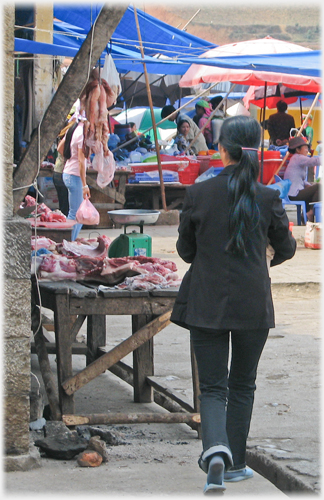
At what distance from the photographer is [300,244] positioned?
39.6 feet

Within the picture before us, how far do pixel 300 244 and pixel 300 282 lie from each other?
3.21 metres

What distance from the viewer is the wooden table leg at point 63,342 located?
13.9 feet

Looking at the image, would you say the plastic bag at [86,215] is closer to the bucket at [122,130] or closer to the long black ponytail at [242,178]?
the long black ponytail at [242,178]

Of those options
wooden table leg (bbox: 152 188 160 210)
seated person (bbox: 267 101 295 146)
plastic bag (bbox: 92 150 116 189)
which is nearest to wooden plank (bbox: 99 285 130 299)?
plastic bag (bbox: 92 150 116 189)

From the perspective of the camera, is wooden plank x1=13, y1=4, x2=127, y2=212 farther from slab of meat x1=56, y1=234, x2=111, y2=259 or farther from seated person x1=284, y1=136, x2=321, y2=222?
seated person x1=284, y1=136, x2=321, y2=222

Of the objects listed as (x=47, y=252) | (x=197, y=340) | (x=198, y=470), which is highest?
(x=47, y=252)

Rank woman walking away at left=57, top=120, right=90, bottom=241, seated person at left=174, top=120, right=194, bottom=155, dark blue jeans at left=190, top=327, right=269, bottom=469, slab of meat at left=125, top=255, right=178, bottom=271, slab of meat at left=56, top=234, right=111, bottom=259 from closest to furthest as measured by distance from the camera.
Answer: dark blue jeans at left=190, top=327, right=269, bottom=469 → slab of meat at left=125, top=255, right=178, bottom=271 → slab of meat at left=56, top=234, right=111, bottom=259 → woman walking away at left=57, top=120, right=90, bottom=241 → seated person at left=174, top=120, right=194, bottom=155

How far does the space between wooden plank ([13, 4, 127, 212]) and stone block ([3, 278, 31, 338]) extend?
60cm

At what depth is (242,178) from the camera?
3309 mm

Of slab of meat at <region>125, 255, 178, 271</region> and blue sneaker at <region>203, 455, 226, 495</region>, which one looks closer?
blue sneaker at <region>203, 455, 226, 495</region>

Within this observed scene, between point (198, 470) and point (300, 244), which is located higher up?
point (300, 244)

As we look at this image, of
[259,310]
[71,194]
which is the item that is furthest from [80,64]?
[71,194]

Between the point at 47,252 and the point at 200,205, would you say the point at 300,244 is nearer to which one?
the point at 47,252

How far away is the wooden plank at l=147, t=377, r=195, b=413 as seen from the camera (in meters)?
4.54
